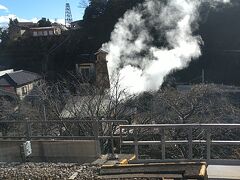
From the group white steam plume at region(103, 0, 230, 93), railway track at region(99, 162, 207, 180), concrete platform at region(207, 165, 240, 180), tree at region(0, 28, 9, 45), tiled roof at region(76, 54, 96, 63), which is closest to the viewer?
railway track at region(99, 162, 207, 180)

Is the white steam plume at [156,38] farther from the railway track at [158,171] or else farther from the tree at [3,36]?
the railway track at [158,171]

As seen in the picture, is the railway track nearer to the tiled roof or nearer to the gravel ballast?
the gravel ballast

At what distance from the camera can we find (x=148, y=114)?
22906 millimetres

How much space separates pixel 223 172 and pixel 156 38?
34.7 metres

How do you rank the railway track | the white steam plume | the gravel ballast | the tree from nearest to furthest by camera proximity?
1. the railway track
2. the gravel ballast
3. the white steam plume
4. the tree

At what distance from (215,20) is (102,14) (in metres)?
12.1

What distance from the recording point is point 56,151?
11.1 meters

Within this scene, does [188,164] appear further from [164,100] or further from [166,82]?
[166,82]

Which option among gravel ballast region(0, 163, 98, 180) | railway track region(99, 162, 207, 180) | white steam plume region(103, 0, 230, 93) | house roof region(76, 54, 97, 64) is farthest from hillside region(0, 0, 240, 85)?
railway track region(99, 162, 207, 180)

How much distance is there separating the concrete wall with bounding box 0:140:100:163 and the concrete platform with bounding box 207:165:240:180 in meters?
3.22

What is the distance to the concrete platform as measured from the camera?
→ 8008 mm

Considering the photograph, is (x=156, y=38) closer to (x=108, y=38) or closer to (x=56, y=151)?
(x=108, y=38)

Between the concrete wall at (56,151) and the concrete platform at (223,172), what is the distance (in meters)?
3.22

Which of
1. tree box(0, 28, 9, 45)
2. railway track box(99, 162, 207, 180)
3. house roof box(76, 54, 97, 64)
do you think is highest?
tree box(0, 28, 9, 45)
